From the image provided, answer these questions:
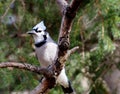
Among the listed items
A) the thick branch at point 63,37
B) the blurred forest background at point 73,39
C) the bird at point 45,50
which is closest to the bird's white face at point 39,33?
the bird at point 45,50

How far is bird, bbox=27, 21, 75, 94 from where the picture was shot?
7.84 feet

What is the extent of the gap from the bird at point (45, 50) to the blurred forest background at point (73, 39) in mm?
174

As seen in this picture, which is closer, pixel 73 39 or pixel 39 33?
pixel 39 33

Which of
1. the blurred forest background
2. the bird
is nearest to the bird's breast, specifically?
the bird

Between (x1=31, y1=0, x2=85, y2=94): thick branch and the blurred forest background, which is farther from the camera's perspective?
the blurred forest background

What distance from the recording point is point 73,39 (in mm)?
2594

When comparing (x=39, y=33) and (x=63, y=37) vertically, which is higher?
(x=39, y=33)

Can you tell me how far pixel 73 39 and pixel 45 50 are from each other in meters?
0.25

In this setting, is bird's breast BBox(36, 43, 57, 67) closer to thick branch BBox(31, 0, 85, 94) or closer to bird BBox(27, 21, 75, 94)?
bird BBox(27, 21, 75, 94)

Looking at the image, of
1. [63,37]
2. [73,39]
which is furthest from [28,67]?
[73,39]

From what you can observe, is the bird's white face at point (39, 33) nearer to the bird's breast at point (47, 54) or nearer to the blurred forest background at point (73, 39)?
the bird's breast at point (47, 54)

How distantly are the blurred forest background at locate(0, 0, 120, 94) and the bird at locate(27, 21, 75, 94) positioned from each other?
0.57 ft

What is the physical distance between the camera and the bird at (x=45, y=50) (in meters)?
2.39

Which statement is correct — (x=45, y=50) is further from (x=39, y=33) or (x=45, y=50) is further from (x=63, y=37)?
(x=63, y=37)
